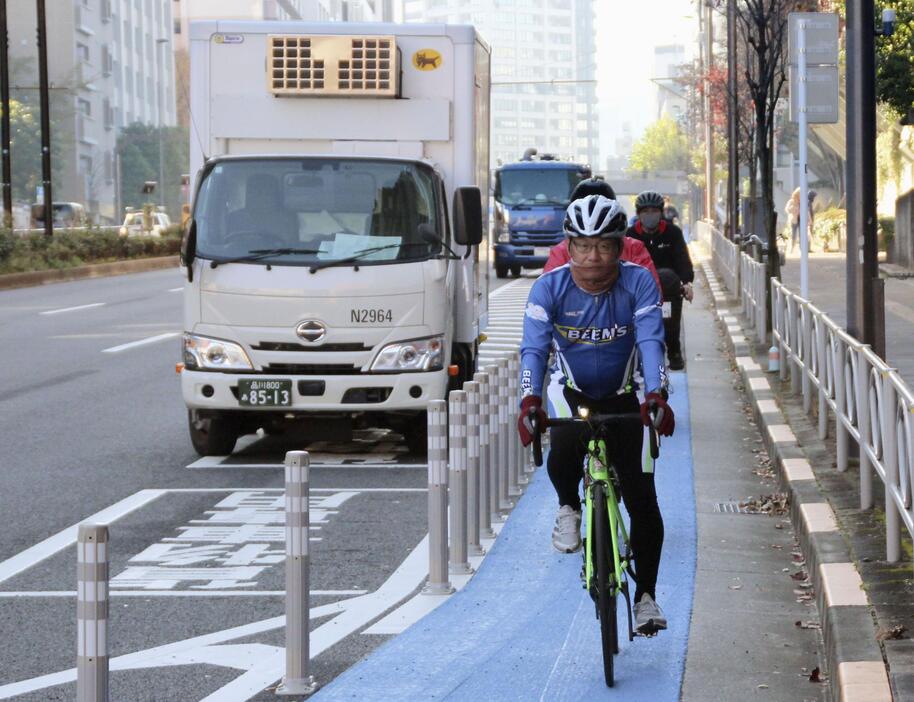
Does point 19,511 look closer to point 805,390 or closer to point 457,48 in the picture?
point 457,48

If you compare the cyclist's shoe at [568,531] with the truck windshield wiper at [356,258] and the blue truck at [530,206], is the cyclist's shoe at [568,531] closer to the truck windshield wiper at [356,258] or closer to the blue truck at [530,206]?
the truck windshield wiper at [356,258]

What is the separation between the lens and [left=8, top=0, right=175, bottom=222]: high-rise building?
9512cm

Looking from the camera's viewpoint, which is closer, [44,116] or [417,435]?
[417,435]

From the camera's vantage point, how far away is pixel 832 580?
7.11 meters

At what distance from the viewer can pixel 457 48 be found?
13.3m

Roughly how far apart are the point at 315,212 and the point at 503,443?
273cm

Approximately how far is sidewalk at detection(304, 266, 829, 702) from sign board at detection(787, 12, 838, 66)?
6586mm

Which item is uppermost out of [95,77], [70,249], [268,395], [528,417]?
[95,77]

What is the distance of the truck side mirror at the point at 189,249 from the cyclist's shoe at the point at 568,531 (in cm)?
597

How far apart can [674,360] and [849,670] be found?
1195 centimetres

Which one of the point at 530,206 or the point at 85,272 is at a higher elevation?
the point at 530,206

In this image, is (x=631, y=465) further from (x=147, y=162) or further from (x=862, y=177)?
(x=147, y=162)

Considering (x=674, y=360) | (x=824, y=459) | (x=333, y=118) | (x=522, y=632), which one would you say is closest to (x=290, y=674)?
(x=522, y=632)

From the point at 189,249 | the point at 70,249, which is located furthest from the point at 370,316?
the point at 70,249
